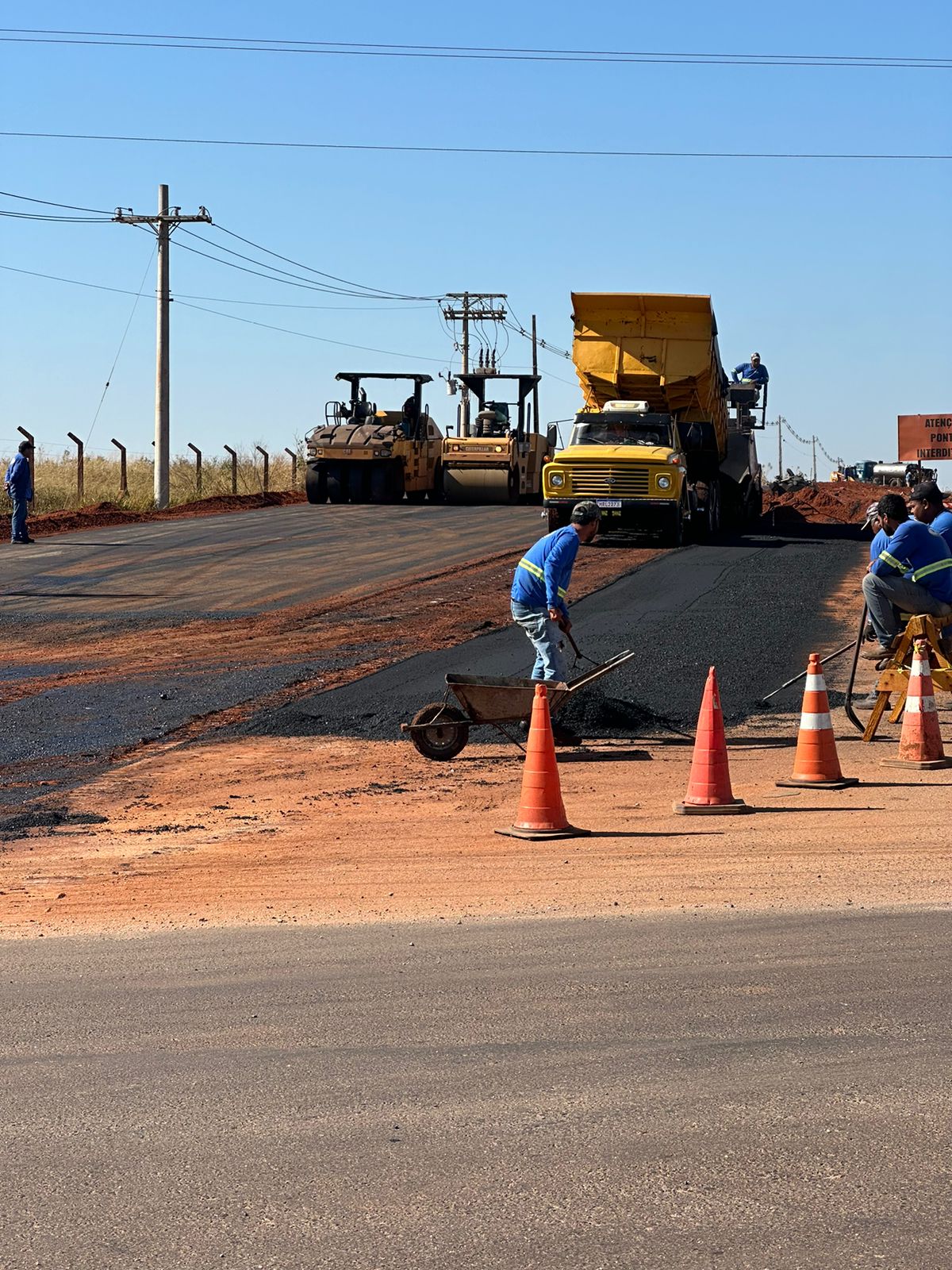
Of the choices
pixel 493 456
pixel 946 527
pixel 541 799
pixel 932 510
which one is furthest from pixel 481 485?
pixel 541 799

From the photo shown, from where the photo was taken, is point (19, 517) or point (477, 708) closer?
point (477, 708)

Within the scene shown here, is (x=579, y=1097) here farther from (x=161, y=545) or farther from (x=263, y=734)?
(x=161, y=545)

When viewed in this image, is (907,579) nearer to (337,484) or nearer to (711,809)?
(711,809)

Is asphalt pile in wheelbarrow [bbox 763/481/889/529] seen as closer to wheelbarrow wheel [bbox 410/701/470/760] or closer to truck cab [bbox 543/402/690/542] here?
truck cab [bbox 543/402/690/542]

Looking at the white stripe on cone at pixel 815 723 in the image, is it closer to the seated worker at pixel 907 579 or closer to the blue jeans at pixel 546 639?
the seated worker at pixel 907 579

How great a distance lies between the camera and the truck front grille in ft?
87.1

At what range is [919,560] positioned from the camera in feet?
39.4

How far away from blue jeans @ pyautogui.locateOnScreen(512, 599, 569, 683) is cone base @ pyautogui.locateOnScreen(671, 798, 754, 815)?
2.50 meters

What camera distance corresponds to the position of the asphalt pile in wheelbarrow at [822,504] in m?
36.8

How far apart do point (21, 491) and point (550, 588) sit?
19.0 metres

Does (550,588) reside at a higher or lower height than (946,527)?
lower

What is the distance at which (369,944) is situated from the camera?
21.5 feet

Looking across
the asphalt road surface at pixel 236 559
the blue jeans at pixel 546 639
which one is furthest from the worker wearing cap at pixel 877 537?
the asphalt road surface at pixel 236 559

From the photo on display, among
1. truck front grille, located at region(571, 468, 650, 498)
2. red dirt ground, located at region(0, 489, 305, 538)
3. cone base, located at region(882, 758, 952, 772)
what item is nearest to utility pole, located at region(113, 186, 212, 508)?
red dirt ground, located at region(0, 489, 305, 538)
